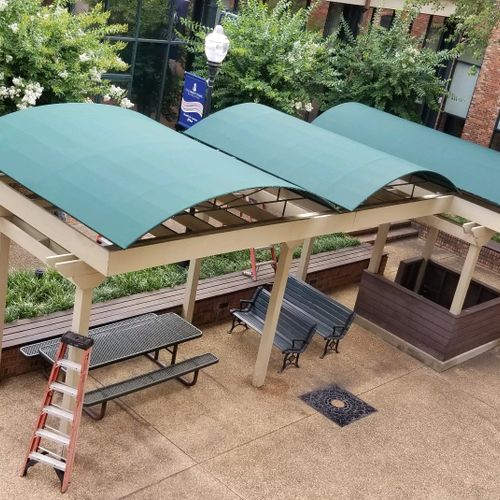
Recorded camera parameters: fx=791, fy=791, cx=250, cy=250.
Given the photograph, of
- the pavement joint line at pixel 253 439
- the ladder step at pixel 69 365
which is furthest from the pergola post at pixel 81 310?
the pavement joint line at pixel 253 439

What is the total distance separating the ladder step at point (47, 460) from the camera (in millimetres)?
7992

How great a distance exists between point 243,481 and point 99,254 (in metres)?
3.10

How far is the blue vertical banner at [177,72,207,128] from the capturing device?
1314cm

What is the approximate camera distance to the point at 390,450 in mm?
9820

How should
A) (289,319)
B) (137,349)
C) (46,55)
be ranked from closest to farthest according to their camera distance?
1. (137,349)
2. (289,319)
3. (46,55)

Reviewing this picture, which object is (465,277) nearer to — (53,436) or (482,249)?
(482,249)

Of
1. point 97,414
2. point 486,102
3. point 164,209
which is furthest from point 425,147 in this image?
point 486,102

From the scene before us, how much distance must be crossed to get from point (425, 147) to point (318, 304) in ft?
10.00

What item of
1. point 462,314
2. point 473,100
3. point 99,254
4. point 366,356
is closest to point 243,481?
point 99,254

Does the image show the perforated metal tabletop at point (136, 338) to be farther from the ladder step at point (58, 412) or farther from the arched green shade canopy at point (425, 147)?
the arched green shade canopy at point (425, 147)

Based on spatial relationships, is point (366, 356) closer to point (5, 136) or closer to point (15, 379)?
point (15, 379)

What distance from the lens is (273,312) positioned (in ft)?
33.9

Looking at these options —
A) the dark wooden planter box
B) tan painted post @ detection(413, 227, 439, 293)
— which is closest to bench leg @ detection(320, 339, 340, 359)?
the dark wooden planter box

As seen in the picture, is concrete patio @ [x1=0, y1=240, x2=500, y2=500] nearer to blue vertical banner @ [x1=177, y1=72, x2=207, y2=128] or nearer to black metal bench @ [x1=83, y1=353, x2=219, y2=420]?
black metal bench @ [x1=83, y1=353, x2=219, y2=420]
